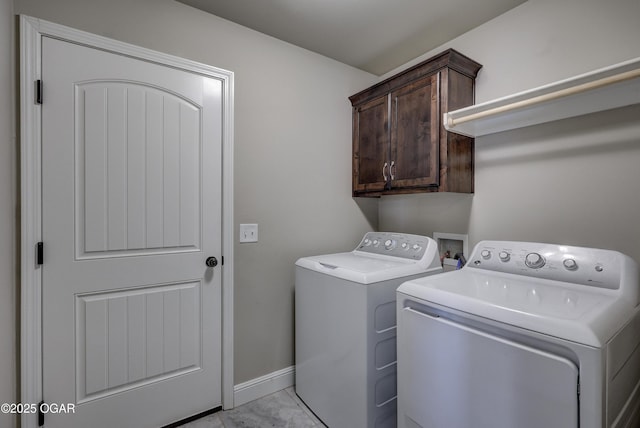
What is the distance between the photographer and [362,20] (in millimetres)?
1805

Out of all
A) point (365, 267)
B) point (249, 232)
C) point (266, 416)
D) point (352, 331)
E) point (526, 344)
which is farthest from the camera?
point (249, 232)

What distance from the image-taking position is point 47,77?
1.35 meters

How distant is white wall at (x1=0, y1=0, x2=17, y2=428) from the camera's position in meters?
1.18

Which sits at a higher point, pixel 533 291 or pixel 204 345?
pixel 533 291

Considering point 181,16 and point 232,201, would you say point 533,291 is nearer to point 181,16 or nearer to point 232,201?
point 232,201

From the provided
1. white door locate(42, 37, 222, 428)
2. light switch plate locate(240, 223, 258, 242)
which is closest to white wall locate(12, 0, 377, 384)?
light switch plate locate(240, 223, 258, 242)

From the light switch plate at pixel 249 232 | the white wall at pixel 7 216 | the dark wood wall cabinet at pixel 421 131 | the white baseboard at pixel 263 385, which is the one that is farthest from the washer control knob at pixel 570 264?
the white wall at pixel 7 216

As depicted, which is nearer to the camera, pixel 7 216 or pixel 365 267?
pixel 7 216

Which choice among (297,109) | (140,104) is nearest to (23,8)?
(140,104)

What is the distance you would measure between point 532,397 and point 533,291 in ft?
1.33

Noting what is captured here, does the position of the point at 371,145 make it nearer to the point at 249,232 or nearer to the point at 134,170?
the point at 249,232

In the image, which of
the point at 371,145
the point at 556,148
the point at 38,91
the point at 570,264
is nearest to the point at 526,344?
the point at 570,264

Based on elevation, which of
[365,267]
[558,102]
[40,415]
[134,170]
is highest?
[558,102]

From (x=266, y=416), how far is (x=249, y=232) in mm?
1102
